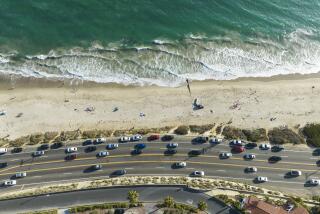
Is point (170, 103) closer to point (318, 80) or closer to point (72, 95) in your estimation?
point (72, 95)

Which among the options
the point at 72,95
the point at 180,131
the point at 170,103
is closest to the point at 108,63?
the point at 72,95

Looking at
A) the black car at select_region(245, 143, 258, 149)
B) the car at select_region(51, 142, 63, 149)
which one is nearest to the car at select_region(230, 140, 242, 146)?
the black car at select_region(245, 143, 258, 149)

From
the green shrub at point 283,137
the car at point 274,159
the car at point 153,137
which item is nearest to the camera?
the car at point 274,159

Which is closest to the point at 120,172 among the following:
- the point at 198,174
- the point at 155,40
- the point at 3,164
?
the point at 198,174

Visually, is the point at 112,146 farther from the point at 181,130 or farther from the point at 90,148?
the point at 181,130

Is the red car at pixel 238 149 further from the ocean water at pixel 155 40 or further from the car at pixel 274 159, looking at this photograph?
the ocean water at pixel 155 40

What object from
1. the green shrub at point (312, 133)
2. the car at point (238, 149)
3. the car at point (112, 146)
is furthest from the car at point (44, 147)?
→ the green shrub at point (312, 133)
